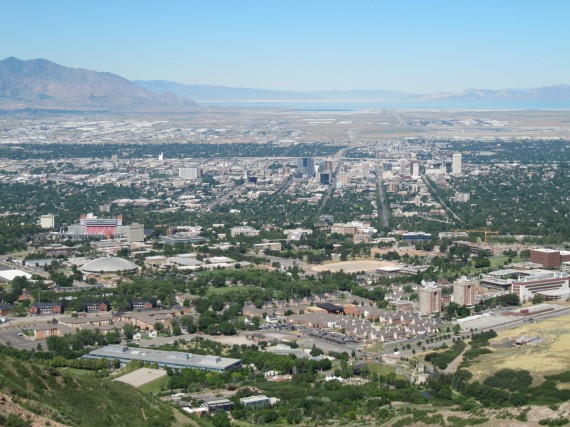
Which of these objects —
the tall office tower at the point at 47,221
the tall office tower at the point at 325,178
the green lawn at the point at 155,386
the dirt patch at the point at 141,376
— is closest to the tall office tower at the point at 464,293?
the dirt patch at the point at 141,376

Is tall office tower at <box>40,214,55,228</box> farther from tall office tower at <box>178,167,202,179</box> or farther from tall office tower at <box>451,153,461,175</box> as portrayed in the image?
tall office tower at <box>451,153,461,175</box>

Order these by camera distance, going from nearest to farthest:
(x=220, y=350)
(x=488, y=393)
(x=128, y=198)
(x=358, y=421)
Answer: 1. (x=358, y=421)
2. (x=488, y=393)
3. (x=220, y=350)
4. (x=128, y=198)

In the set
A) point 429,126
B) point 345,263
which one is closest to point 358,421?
point 345,263

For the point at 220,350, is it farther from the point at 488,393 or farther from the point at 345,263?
the point at 345,263

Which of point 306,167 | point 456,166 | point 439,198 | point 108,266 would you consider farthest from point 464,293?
point 306,167

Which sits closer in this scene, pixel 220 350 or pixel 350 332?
pixel 220 350

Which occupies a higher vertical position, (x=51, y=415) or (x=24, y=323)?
(x=51, y=415)

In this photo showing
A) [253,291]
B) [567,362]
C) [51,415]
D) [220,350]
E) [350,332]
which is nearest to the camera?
[51,415]

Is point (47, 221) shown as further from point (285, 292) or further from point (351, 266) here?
point (285, 292)
